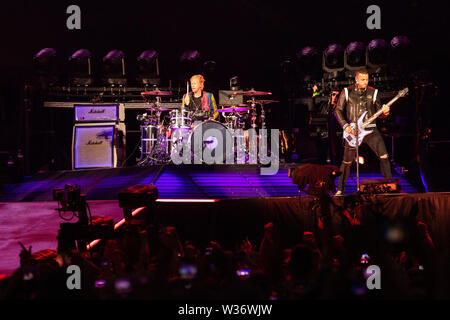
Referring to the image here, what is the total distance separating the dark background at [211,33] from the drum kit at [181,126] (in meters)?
2.94

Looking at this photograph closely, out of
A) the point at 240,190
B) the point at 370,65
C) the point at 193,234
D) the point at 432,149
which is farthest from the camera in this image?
the point at 370,65

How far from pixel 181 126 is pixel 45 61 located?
4635 millimetres

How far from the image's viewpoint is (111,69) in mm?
13125

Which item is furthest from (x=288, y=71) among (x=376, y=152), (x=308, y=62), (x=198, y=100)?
(x=376, y=152)

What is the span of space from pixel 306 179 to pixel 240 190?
7.41 feet

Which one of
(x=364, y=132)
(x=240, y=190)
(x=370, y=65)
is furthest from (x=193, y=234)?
(x=370, y=65)

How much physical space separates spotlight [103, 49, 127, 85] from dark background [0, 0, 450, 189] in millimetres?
629

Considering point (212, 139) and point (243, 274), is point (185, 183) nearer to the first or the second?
point (212, 139)

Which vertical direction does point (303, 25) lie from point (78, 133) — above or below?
above

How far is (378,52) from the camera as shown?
1195 cm

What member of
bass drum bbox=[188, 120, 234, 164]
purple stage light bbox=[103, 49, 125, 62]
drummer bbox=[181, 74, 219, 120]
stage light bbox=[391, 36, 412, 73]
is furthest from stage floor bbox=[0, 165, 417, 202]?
purple stage light bbox=[103, 49, 125, 62]

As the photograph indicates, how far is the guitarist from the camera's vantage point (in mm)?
7574
